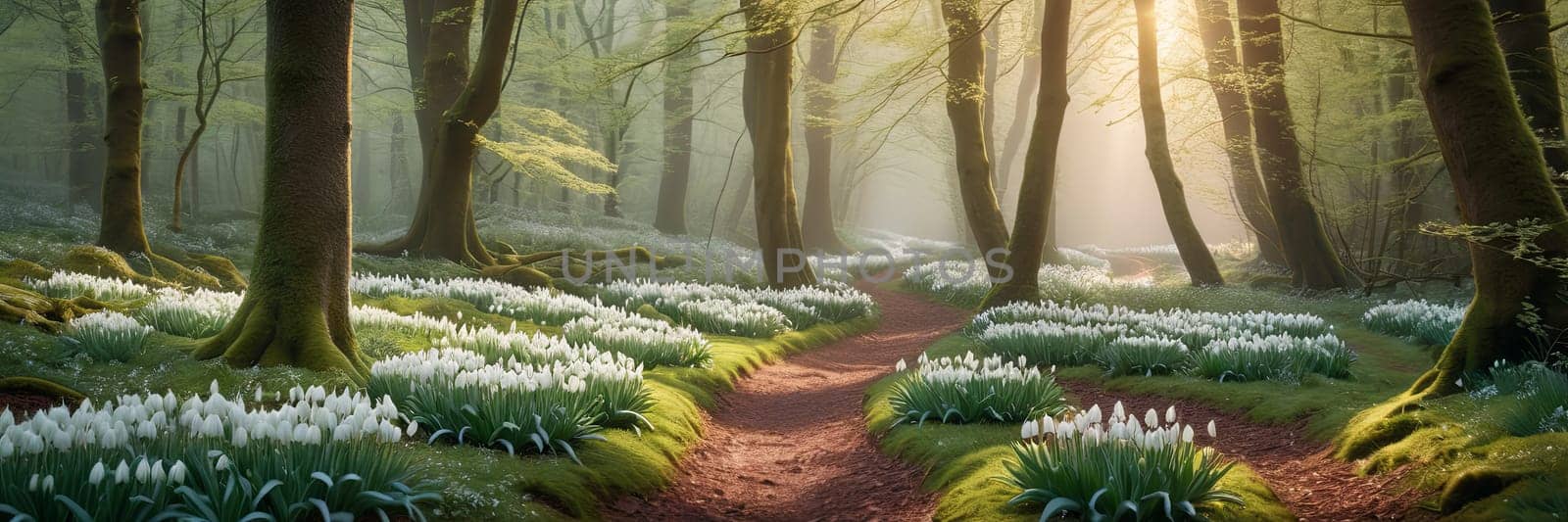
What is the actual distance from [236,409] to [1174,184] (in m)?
18.6

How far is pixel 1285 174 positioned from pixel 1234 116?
2.88m

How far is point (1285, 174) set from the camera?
1727 cm

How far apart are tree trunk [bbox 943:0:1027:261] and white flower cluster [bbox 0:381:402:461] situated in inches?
594

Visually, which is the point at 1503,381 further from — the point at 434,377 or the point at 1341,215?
the point at 1341,215

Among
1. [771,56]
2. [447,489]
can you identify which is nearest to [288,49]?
[447,489]

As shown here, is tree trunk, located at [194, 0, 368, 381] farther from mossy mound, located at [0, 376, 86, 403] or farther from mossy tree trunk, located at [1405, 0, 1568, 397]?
mossy tree trunk, located at [1405, 0, 1568, 397]

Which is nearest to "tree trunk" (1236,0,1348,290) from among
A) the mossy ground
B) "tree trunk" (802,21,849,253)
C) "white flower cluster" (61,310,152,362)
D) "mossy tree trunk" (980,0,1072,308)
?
"mossy tree trunk" (980,0,1072,308)

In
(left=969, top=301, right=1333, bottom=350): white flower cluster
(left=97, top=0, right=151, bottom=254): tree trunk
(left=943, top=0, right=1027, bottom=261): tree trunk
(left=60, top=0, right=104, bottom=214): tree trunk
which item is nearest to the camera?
(left=969, top=301, right=1333, bottom=350): white flower cluster

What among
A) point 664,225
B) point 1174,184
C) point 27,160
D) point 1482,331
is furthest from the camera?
point 27,160

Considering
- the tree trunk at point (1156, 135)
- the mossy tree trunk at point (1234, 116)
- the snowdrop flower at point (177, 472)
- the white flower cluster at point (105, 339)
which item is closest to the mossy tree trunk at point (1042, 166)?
the mossy tree trunk at point (1234, 116)

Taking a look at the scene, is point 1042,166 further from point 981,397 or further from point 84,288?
point 84,288

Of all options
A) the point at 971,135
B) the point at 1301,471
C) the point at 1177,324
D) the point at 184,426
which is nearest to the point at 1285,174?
the point at 971,135

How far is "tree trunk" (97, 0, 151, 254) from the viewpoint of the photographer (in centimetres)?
1230

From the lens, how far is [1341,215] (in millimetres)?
16453
